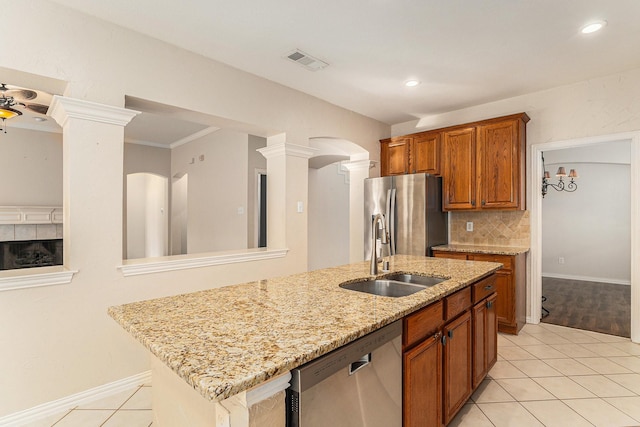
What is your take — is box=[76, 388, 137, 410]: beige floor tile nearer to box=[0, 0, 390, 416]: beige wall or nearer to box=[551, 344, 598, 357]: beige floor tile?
box=[0, 0, 390, 416]: beige wall

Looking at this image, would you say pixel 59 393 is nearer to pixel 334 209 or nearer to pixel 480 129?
pixel 480 129

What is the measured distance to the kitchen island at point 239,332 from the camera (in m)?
0.86

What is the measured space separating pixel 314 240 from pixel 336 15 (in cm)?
495

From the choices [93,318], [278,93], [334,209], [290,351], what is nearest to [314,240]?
[334,209]

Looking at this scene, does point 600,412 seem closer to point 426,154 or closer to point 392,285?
point 392,285

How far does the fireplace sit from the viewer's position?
5.30 meters

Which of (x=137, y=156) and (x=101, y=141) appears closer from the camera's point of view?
(x=101, y=141)

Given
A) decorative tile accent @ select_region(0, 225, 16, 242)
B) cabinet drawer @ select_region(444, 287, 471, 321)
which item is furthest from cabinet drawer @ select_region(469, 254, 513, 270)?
decorative tile accent @ select_region(0, 225, 16, 242)

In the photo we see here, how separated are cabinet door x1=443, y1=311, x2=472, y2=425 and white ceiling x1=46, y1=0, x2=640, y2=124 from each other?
210 centimetres

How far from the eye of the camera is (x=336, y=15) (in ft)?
7.88

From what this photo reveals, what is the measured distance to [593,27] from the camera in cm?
253

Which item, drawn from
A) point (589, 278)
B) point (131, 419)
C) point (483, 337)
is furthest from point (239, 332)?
point (589, 278)

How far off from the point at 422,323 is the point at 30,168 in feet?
21.7

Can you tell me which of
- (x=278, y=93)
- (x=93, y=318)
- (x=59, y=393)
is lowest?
(x=59, y=393)
